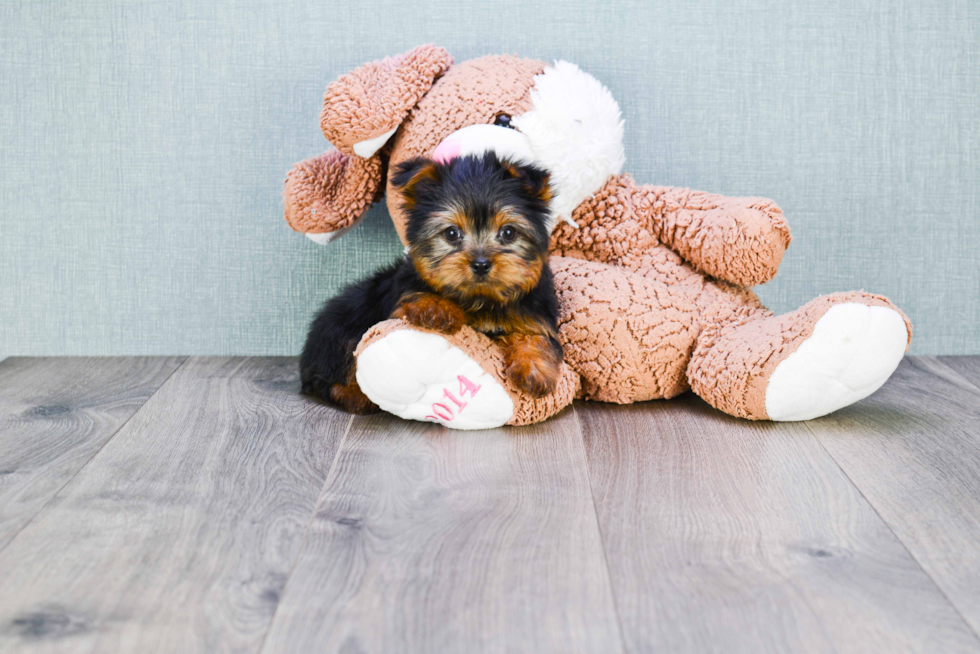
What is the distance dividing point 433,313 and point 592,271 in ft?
1.60

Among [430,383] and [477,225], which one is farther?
[430,383]

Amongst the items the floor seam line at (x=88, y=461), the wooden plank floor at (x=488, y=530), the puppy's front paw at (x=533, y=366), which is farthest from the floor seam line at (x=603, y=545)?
the floor seam line at (x=88, y=461)

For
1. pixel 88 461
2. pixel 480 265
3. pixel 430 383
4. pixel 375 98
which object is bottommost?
pixel 88 461

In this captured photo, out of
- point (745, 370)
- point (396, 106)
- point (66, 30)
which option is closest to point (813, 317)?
point (745, 370)

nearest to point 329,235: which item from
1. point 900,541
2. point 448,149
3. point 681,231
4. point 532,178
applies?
point 448,149

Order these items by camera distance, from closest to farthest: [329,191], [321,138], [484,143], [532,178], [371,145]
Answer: [532,178] → [484,143] → [371,145] → [329,191] → [321,138]

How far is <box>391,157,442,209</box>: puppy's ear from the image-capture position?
159 centimetres

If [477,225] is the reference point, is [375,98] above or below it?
above

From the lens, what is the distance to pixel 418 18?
7.38 feet

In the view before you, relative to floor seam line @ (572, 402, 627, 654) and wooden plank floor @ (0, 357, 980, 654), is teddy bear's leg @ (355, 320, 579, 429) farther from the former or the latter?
floor seam line @ (572, 402, 627, 654)

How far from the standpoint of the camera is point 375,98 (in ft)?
6.20

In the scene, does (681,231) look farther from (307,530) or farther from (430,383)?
(307,530)

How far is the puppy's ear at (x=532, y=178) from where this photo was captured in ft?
5.23

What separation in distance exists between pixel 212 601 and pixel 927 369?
1.96m
